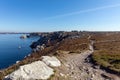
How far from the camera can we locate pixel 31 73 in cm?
1775

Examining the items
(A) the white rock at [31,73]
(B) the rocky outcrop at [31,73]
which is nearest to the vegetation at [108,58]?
(B) the rocky outcrop at [31,73]

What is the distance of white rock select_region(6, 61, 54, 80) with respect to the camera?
17.0m

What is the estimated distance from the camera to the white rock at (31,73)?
17.0 m

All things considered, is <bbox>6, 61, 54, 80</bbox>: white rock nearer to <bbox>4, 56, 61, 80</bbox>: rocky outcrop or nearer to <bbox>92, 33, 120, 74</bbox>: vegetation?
<bbox>4, 56, 61, 80</bbox>: rocky outcrop

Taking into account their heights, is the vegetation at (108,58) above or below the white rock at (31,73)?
below

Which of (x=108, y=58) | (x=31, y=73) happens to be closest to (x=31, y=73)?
(x=31, y=73)

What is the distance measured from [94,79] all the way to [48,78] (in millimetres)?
5336

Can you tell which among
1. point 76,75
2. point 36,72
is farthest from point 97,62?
point 36,72

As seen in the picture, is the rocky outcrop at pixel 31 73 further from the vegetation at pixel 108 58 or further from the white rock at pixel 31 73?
the vegetation at pixel 108 58

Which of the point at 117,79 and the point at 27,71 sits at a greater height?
the point at 27,71

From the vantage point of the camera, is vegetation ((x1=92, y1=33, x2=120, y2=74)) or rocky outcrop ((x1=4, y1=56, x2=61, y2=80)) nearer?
rocky outcrop ((x1=4, y1=56, x2=61, y2=80))

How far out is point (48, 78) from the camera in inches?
702

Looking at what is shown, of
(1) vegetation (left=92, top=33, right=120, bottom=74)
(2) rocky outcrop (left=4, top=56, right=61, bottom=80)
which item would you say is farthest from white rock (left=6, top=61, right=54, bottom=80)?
(1) vegetation (left=92, top=33, right=120, bottom=74)

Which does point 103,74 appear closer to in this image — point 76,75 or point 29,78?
point 76,75
